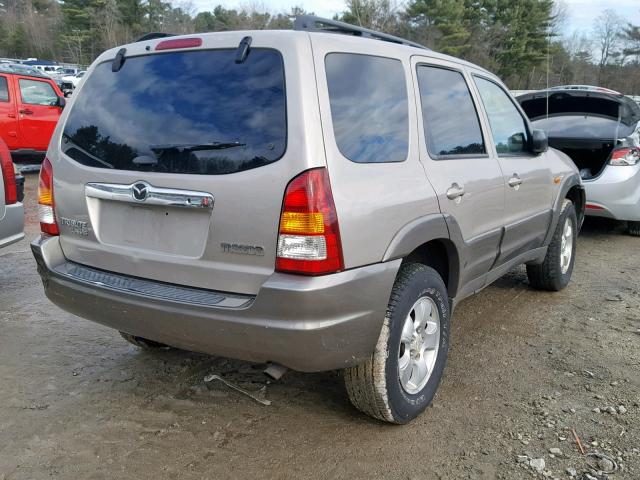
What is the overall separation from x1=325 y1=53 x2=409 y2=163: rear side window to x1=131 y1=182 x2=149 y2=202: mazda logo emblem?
88 cm

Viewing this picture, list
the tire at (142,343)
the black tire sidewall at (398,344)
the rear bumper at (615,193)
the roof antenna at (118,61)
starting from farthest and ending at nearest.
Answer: the rear bumper at (615,193) < the tire at (142,343) < the roof antenna at (118,61) < the black tire sidewall at (398,344)

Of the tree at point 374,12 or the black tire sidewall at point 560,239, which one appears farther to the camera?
the tree at point 374,12

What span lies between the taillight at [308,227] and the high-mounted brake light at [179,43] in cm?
88

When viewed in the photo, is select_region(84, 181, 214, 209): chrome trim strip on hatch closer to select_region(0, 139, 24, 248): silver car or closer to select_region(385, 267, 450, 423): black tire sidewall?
select_region(385, 267, 450, 423): black tire sidewall

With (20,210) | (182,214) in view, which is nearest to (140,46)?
(182,214)

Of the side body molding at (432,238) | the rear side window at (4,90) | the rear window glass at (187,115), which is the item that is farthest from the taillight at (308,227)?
the rear side window at (4,90)

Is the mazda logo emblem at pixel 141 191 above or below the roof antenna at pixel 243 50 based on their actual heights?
below

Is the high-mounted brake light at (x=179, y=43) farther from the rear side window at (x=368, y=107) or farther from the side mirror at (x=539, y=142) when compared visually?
the side mirror at (x=539, y=142)

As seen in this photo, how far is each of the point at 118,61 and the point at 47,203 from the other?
83 cm

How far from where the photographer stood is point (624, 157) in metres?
6.63

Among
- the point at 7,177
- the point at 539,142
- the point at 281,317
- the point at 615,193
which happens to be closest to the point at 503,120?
the point at 539,142

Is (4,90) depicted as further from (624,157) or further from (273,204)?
(273,204)

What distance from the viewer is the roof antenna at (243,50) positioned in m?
2.46

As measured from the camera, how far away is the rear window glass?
239 centimetres
